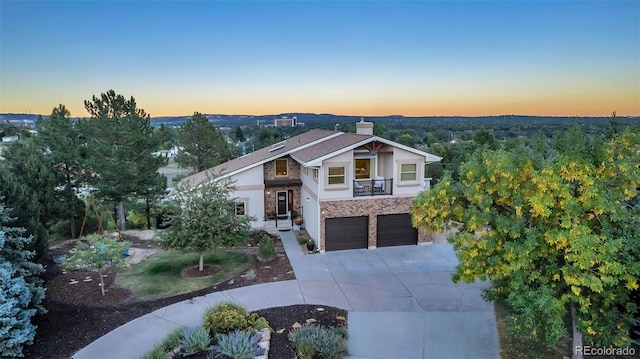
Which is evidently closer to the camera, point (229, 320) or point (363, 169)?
point (229, 320)

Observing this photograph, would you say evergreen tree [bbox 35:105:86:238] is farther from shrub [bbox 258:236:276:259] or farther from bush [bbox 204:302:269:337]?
bush [bbox 204:302:269:337]

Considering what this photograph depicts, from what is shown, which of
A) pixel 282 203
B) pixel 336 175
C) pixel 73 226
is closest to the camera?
pixel 336 175

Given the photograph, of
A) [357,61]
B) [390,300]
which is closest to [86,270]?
[390,300]

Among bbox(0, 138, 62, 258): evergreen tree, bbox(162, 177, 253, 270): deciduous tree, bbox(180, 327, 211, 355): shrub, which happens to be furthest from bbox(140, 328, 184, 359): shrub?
bbox(0, 138, 62, 258): evergreen tree

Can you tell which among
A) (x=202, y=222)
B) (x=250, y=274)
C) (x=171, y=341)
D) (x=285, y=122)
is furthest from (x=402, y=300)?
(x=285, y=122)

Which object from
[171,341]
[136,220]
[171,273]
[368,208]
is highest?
[368,208]

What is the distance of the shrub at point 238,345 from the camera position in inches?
306

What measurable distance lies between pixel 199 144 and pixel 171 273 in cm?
1696

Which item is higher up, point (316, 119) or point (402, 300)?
point (316, 119)

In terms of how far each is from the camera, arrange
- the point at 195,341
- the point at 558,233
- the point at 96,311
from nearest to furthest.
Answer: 1. the point at 558,233
2. the point at 195,341
3. the point at 96,311

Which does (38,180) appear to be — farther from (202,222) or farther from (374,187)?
(374,187)

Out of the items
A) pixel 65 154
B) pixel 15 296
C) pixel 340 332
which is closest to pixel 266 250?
pixel 340 332

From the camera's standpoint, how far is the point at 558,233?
6363 mm

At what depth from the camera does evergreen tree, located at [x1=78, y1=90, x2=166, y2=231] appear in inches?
727
